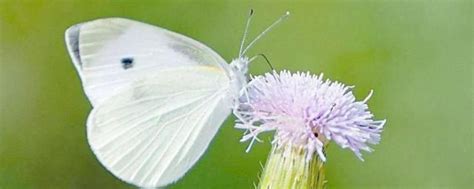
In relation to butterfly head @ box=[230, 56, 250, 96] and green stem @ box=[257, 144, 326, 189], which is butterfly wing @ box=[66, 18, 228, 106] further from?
green stem @ box=[257, 144, 326, 189]

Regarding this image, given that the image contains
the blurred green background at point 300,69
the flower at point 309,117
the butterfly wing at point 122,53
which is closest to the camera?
the flower at point 309,117

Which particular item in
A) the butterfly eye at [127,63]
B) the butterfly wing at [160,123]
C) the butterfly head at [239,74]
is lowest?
the butterfly wing at [160,123]

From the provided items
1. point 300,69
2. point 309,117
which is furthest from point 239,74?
point 300,69

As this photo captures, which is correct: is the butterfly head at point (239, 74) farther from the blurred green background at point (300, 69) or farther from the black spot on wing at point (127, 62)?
the blurred green background at point (300, 69)

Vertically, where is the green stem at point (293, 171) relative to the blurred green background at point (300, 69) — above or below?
below

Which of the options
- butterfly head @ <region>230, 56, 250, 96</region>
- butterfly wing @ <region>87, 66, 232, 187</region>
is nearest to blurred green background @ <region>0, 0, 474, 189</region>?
butterfly wing @ <region>87, 66, 232, 187</region>

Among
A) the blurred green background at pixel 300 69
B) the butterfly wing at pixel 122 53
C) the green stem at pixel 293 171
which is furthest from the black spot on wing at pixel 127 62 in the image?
the blurred green background at pixel 300 69

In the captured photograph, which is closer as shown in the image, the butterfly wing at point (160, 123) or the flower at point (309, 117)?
the flower at point (309, 117)

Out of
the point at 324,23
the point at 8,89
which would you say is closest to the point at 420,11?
the point at 324,23

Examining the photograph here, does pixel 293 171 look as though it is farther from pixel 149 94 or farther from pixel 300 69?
pixel 300 69
